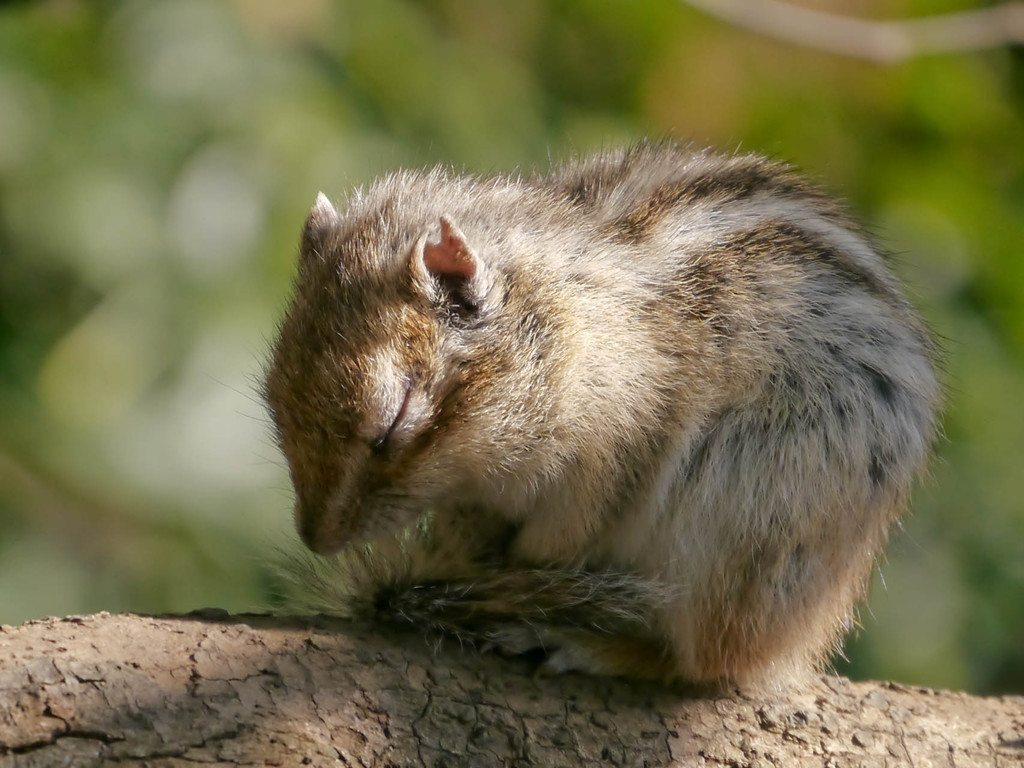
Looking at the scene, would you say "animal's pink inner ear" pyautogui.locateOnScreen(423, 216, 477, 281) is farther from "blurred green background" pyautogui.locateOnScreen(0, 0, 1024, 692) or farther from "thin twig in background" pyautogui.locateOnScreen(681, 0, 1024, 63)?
"thin twig in background" pyautogui.locateOnScreen(681, 0, 1024, 63)

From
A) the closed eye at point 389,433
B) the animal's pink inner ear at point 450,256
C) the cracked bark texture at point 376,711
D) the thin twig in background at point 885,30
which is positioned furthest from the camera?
the thin twig in background at point 885,30

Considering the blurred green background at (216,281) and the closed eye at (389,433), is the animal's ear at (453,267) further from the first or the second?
the blurred green background at (216,281)

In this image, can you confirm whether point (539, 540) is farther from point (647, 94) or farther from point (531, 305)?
point (647, 94)

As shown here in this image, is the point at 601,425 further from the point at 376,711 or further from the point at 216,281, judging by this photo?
the point at 216,281

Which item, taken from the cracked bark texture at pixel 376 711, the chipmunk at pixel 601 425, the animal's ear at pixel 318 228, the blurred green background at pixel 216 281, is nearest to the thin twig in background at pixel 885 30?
the blurred green background at pixel 216 281

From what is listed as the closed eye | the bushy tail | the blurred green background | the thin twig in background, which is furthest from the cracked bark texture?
the thin twig in background

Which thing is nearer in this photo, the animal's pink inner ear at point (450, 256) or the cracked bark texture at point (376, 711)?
the cracked bark texture at point (376, 711)

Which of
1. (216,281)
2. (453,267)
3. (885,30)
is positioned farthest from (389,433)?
(885,30)
